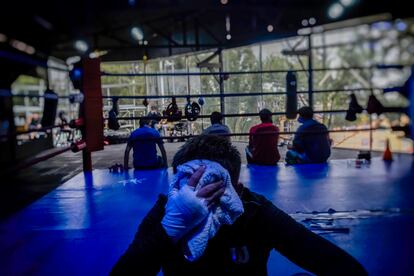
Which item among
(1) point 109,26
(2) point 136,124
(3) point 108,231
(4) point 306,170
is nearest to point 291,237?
(3) point 108,231

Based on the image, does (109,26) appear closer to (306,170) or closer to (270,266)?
(306,170)

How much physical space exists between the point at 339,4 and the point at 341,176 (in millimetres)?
3286

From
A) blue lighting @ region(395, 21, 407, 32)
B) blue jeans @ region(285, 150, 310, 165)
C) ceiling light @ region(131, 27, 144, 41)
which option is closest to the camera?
blue lighting @ region(395, 21, 407, 32)

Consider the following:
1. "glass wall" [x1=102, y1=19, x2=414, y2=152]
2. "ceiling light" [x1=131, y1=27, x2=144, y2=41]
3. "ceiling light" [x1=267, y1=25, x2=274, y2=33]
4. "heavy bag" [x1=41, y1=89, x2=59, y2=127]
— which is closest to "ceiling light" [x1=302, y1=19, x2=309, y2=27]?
"glass wall" [x1=102, y1=19, x2=414, y2=152]

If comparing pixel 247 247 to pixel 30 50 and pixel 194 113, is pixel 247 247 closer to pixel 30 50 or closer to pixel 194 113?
pixel 194 113

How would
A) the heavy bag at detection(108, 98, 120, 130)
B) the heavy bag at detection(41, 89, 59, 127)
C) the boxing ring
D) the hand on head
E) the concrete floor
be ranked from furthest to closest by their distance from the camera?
the heavy bag at detection(108, 98, 120, 130), the concrete floor, the heavy bag at detection(41, 89, 59, 127), the boxing ring, the hand on head

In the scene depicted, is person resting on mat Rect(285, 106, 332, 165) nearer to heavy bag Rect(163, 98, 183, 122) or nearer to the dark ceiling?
heavy bag Rect(163, 98, 183, 122)

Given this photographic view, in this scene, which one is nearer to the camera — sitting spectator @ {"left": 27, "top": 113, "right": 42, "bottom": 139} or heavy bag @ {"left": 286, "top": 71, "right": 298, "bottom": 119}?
heavy bag @ {"left": 286, "top": 71, "right": 298, "bottom": 119}

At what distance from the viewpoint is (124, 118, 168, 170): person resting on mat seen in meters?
3.27

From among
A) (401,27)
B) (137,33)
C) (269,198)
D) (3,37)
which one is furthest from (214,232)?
(137,33)

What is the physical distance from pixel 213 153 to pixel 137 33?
7.11 m

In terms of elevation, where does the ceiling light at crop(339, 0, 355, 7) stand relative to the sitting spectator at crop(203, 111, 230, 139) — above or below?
above

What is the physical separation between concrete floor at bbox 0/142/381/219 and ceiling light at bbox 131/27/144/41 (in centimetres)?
317

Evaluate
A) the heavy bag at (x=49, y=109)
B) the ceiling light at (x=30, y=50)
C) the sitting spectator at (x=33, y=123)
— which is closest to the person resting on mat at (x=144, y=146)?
the heavy bag at (x=49, y=109)
